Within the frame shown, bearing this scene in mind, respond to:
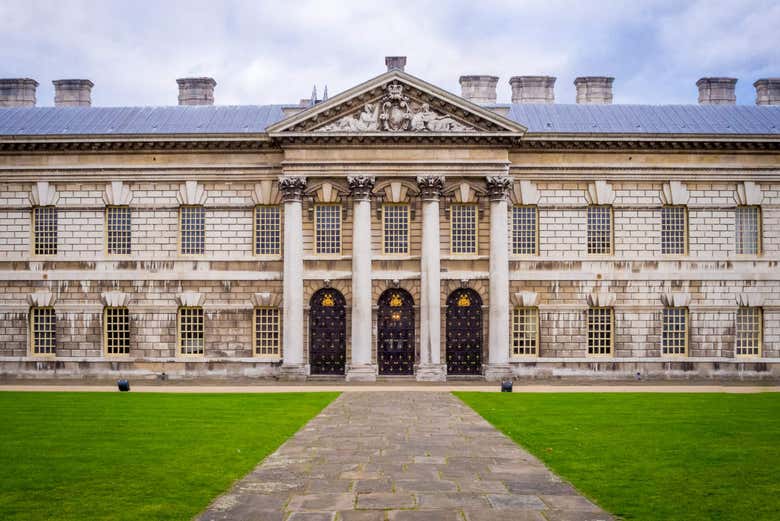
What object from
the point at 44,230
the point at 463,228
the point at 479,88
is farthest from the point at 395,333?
the point at 44,230

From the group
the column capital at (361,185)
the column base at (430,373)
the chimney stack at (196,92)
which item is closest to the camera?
the column base at (430,373)

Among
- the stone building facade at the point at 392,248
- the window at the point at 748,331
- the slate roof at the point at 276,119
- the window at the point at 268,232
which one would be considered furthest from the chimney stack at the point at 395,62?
the window at the point at 748,331

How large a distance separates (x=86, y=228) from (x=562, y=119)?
22.1m

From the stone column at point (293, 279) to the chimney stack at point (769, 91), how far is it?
24.5 metres

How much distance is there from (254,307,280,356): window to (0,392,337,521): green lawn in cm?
1072

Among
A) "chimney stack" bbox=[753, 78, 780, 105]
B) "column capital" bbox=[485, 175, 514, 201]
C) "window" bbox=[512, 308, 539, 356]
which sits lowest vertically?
"window" bbox=[512, 308, 539, 356]

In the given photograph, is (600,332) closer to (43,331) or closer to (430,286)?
(430,286)

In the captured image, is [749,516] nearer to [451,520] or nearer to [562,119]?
[451,520]

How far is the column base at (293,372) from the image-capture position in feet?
111

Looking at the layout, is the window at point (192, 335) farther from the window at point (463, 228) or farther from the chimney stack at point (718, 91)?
the chimney stack at point (718, 91)

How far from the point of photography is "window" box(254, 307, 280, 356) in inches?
1385

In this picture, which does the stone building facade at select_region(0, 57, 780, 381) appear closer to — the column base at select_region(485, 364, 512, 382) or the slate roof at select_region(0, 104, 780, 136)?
the column base at select_region(485, 364, 512, 382)

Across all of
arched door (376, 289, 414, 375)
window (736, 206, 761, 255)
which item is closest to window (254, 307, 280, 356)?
arched door (376, 289, 414, 375)

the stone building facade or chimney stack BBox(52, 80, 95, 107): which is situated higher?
chimney stack BBox(52, 80, 95, 107)
